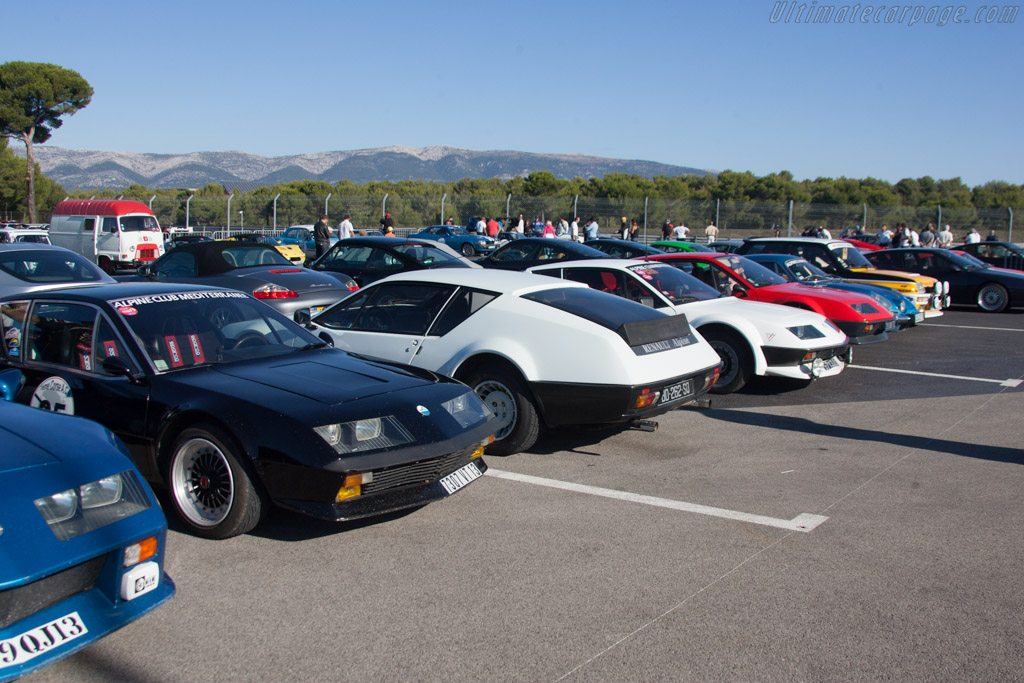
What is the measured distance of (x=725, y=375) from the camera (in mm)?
8594

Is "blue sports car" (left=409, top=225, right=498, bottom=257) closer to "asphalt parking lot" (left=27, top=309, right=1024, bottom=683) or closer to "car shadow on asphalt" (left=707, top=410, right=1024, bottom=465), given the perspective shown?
"car shadow on asphalt" (left=707, top=410, right=1024, bottom=465)

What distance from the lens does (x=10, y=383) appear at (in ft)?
14.8

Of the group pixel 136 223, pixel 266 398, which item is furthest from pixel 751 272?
pixel 136 223

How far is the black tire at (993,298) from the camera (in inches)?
652

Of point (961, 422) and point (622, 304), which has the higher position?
point (622, 304)

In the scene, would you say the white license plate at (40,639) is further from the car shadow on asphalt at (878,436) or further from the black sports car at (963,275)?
the black sports car at (963,275)

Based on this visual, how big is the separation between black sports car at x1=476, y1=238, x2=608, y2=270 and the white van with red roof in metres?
12.5

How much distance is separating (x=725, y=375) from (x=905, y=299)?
546 centimetres

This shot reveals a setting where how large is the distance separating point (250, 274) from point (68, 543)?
822cm

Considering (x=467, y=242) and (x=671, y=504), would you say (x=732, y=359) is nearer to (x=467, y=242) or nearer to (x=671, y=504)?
(x=671, y=504)

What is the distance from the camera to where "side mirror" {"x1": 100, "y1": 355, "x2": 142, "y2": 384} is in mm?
4645

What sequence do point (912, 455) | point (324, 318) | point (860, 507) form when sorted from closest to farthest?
point (860, 507)
point (912, 455)
point (324, 318)

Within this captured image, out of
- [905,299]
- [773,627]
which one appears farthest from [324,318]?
[905,299]

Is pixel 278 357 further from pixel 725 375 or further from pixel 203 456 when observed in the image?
pixel 725 375
